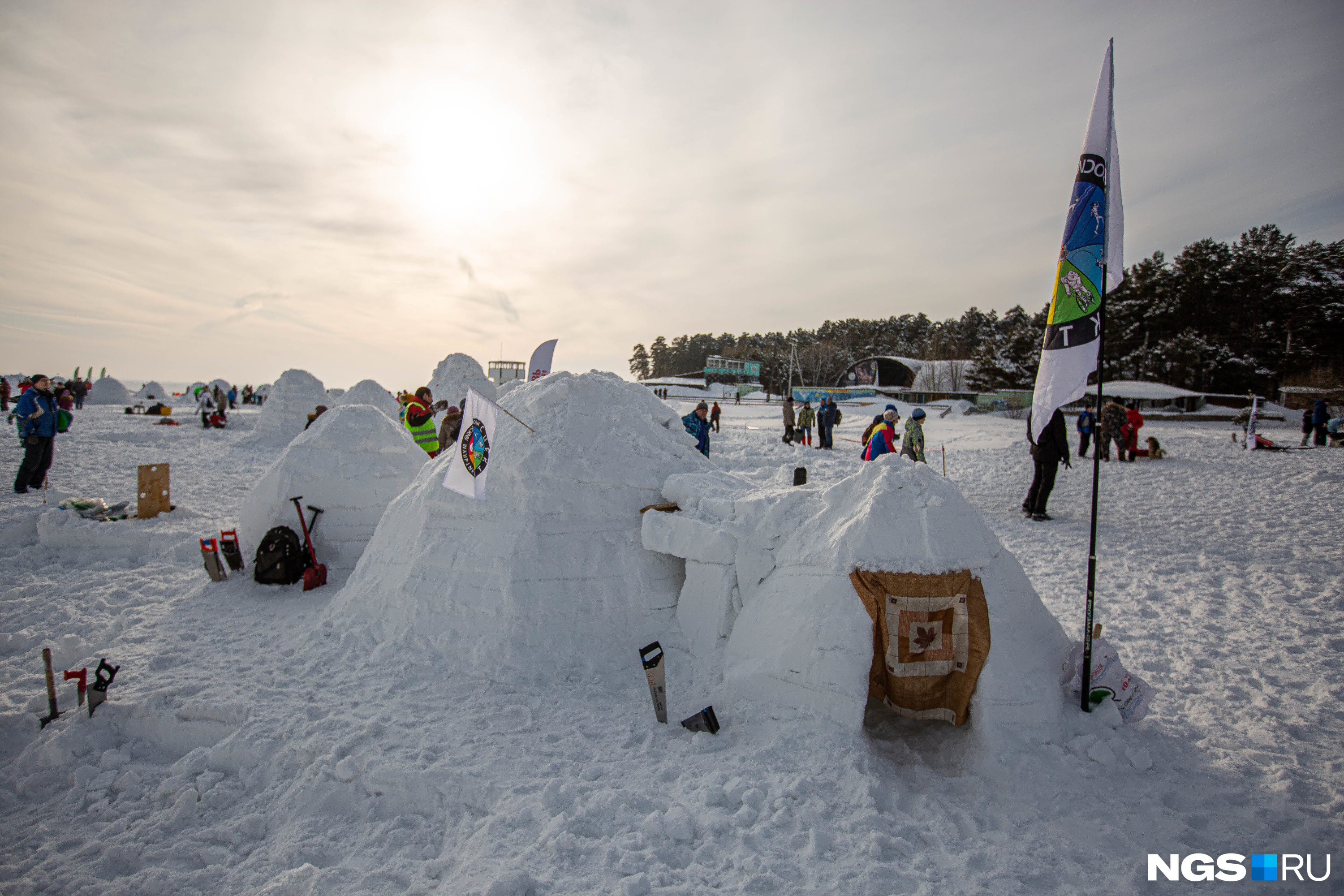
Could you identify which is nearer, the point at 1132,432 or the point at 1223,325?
the point at 1132,432

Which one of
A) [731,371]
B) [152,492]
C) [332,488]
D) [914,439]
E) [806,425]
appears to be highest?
[731,371]

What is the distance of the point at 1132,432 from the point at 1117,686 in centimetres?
1301

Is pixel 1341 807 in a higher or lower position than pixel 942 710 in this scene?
lower

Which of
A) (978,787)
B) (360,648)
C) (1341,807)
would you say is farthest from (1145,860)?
(360,648)

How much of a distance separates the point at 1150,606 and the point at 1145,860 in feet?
13.1

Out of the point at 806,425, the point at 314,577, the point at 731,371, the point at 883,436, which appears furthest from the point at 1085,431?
the point at 731,371

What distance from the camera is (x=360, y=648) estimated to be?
458 cm

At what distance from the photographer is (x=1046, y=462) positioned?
870 centimetres

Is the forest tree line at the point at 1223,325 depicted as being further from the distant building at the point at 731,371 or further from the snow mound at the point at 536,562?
the snow mound at the point at 536,562

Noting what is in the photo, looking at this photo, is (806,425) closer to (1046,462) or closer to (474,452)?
(1046,462)

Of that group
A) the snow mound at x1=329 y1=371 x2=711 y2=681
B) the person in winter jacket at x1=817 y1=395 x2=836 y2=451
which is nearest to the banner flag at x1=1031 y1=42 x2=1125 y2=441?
the snow mound at x1=329 y1=371 x2=711 y2=681

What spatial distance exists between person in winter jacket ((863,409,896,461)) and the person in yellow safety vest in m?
7.28

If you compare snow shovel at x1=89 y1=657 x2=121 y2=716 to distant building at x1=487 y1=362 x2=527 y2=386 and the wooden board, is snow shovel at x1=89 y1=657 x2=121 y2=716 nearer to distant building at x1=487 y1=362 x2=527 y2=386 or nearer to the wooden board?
the wooden board

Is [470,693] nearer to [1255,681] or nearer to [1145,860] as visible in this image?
[1145,860]
